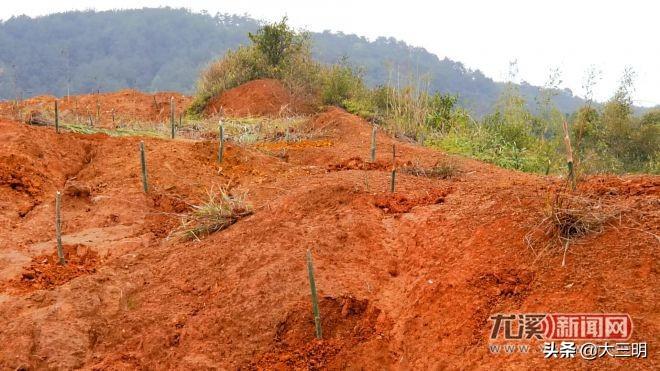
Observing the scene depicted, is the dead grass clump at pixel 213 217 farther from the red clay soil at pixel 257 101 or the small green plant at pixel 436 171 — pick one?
the red clay soil at pixel 257 101

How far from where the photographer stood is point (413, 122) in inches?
378

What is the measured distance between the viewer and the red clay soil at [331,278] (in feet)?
9.03

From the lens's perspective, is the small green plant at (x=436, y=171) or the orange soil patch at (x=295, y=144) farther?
the orange soil patch at (x=295, y=144)

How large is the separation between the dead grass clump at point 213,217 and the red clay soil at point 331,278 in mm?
84

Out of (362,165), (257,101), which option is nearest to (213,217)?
(362,165)

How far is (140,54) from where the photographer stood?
4803 cm

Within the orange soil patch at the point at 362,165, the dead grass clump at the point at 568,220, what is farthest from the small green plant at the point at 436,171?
the dead grass clump at the point at 568,220

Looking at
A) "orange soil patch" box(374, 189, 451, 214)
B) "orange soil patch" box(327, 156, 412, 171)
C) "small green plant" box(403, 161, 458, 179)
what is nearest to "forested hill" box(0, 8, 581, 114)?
"orange soil patch" box(327, 156, 412, 171)

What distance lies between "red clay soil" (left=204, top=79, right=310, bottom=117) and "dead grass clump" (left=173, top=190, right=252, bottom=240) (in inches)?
262

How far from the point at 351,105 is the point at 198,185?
6331 millimetres

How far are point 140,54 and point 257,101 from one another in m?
39.3

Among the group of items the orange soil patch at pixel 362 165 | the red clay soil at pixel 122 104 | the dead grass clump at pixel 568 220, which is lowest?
the red clay soil at pixel 122 104

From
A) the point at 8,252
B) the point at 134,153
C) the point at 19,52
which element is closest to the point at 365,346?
the point at 8,252

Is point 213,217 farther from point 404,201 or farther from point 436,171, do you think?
point 436,171
